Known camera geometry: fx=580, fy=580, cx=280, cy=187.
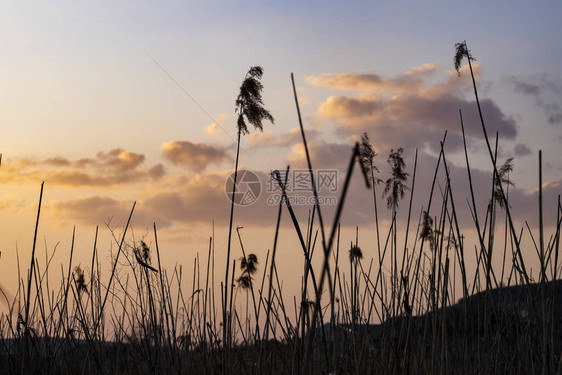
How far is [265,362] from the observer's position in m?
2.44

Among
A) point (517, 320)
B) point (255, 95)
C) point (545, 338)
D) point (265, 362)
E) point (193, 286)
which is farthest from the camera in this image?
point (193, 286)

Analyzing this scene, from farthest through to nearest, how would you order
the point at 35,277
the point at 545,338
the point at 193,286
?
the point at 193,286 < the point at 35,277 < the point at 545,338

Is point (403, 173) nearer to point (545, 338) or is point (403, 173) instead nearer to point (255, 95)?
point (255, 95)

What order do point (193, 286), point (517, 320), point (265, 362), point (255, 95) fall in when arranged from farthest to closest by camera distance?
point (193, 286) → point (517, 320) → point (255, 95) → point (265, 362)

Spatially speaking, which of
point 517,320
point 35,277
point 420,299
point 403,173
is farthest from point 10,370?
point 517,320

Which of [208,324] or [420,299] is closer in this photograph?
[208,324]

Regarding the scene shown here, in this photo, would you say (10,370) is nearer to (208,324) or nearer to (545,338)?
(208,324)

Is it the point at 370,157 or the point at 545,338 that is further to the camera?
the point at 370,157

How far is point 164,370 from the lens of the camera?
2965 millimetres

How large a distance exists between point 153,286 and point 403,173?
172 centimetres

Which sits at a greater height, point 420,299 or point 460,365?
point 420,299

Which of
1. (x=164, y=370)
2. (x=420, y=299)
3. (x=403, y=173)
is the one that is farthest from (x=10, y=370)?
(x=403, y=173)

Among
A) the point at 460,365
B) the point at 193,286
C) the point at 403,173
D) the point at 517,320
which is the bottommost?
the point at 460,365

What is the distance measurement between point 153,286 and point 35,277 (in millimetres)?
765
